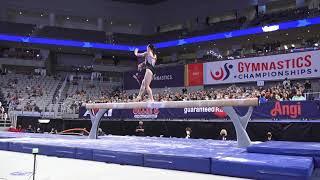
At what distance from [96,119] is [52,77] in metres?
25.5

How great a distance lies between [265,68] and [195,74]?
505cm

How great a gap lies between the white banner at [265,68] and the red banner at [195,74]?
15.4 inches

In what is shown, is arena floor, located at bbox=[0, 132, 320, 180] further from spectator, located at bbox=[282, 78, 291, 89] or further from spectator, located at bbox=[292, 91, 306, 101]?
spectator, located at bbox=[282, 78, 291, 89]

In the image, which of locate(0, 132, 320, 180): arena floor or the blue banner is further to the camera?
the blue banner

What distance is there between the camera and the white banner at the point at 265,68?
18.5 metres

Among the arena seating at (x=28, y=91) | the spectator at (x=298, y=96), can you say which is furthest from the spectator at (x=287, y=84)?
the arena seating at (x=28, y=91)

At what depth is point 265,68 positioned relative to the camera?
799 inches

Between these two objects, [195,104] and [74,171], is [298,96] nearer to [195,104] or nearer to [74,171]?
[195,104]

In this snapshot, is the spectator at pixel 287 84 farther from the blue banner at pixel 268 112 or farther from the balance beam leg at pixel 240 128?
the balance beam leg at pixel 240 128

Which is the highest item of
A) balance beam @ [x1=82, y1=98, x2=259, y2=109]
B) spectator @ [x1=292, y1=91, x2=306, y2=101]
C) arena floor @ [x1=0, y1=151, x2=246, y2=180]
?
spectator @ [x1=292, y1=91, x2=306, y2=101]

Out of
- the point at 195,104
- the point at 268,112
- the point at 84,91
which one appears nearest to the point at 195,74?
the point at 268,112

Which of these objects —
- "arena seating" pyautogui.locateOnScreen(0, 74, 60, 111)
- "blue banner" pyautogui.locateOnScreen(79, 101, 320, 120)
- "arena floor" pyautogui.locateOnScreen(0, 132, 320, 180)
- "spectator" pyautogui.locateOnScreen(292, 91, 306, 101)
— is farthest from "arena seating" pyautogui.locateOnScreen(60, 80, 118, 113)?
"arena floor" pyautogui.locateOnScreen(0, 132, 320, 180)

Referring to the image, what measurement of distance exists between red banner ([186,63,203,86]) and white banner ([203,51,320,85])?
1.29ft

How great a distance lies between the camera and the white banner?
18.5 m
